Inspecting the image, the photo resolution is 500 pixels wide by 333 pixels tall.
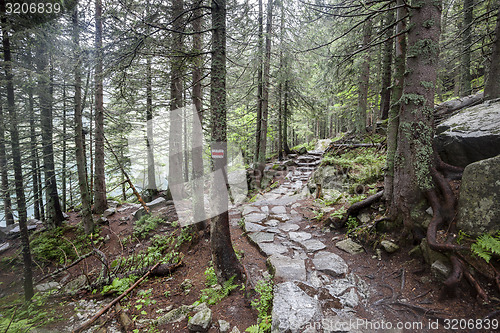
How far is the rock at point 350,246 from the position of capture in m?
4.55

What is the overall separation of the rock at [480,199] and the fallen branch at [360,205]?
6.32 feet

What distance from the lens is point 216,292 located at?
4180 millimetres

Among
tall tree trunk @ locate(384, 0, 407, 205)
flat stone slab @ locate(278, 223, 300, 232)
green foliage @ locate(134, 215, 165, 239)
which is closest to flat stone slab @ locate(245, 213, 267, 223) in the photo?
flat stone slab @ locate(278, 223, 300, 232)

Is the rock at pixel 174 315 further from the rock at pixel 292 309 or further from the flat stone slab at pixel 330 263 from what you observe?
the flat stone slab at pixel 330 263

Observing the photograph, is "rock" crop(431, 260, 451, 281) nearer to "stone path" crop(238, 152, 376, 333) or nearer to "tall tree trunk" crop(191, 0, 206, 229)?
"stone path" crop(238, 152, 376, 333)

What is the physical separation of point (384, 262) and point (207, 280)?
3848 mm

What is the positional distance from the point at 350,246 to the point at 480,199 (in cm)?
247

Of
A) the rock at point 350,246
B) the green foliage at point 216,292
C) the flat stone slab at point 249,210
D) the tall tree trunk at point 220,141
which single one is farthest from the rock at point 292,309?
the flat stone slab at point 249,210

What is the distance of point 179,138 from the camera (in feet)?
31.5

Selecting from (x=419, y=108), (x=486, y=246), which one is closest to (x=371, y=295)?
(x=486, y=246)

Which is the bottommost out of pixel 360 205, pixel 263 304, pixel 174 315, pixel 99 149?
pixel 174 315

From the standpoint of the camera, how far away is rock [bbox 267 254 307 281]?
12.6 ft

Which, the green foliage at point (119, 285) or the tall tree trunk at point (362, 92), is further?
the tall tree trunk at point (362, 92)

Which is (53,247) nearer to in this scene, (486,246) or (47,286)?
(47,286)
